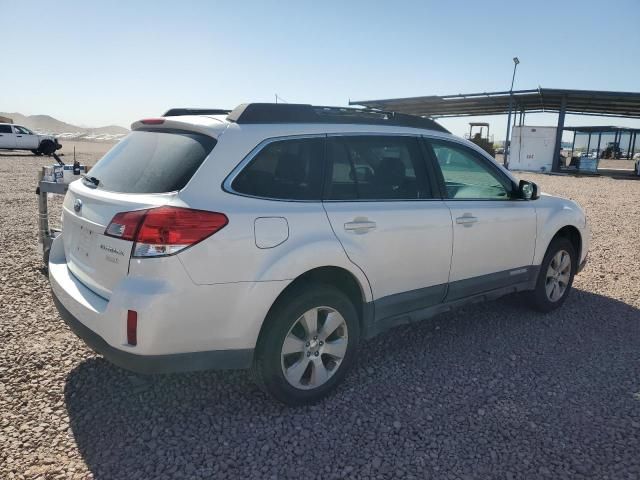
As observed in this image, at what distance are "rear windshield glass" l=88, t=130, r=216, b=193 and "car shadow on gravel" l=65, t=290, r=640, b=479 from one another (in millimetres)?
1319

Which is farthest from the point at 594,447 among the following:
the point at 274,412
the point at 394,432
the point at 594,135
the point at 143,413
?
the point at 594,135

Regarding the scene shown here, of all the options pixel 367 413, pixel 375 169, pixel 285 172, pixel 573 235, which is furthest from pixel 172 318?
pixel 573 235

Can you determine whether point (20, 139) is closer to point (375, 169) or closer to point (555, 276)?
point (375, 169)

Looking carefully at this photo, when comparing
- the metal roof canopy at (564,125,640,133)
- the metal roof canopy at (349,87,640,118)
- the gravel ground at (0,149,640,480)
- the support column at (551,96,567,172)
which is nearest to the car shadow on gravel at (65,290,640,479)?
the gravel ground at (0,149,640,480)

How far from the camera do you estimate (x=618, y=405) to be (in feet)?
10.5

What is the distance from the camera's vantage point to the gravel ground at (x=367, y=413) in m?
2.53

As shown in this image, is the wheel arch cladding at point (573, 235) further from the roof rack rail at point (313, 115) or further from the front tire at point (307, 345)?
the front tire at point (307, 345)

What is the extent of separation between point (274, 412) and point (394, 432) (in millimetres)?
731

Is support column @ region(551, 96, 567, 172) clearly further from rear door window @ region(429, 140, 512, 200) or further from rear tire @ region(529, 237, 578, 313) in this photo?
rear door window @ region(429, 140, 512, 200)

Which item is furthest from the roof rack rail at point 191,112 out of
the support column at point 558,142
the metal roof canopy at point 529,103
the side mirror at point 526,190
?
the support column at point 558,142

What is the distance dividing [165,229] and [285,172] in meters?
0.83

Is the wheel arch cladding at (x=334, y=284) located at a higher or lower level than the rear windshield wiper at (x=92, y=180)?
lower

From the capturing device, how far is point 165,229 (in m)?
2.43

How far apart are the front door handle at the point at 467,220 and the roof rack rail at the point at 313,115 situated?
0.75 m
